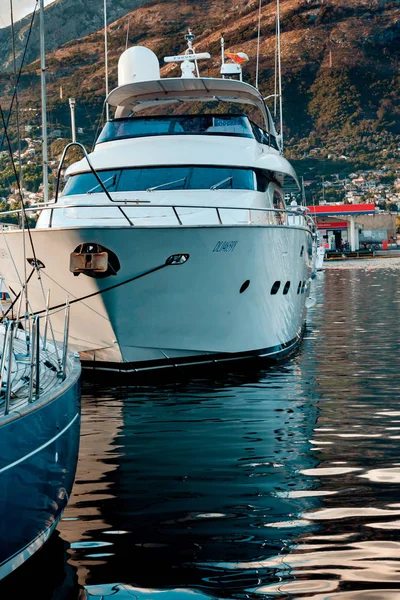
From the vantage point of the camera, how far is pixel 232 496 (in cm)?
663

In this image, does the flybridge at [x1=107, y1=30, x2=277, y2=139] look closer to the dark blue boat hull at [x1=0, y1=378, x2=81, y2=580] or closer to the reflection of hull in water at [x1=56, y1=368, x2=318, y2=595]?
the reflection of hull in water at [x1=56, y1=368, x2=318, y2=595]

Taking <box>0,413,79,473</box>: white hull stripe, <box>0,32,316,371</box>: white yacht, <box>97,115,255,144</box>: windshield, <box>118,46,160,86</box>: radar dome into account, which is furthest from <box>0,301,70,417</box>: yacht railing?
<box>118,46,160,86</box>: radar dome

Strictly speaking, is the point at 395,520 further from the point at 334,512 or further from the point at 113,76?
the point at 113,76

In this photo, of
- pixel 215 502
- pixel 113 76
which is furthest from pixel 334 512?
pixel 113 76

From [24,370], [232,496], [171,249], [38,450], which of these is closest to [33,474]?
[38,450]

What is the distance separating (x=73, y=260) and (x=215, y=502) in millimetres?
5697

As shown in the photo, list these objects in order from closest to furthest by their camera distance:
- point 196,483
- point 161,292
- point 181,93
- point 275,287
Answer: point 196,483
point 161,292
point 275,287
point 181,93

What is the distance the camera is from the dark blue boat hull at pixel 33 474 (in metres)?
4.55

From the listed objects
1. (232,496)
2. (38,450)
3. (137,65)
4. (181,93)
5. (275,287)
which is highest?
(137,65)

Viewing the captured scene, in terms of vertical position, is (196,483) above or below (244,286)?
below

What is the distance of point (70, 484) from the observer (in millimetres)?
Result: 5918

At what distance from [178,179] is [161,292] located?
8.89 feet

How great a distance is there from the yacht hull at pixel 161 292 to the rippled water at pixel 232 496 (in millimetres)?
565

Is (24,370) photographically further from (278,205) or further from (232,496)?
(278,205)
